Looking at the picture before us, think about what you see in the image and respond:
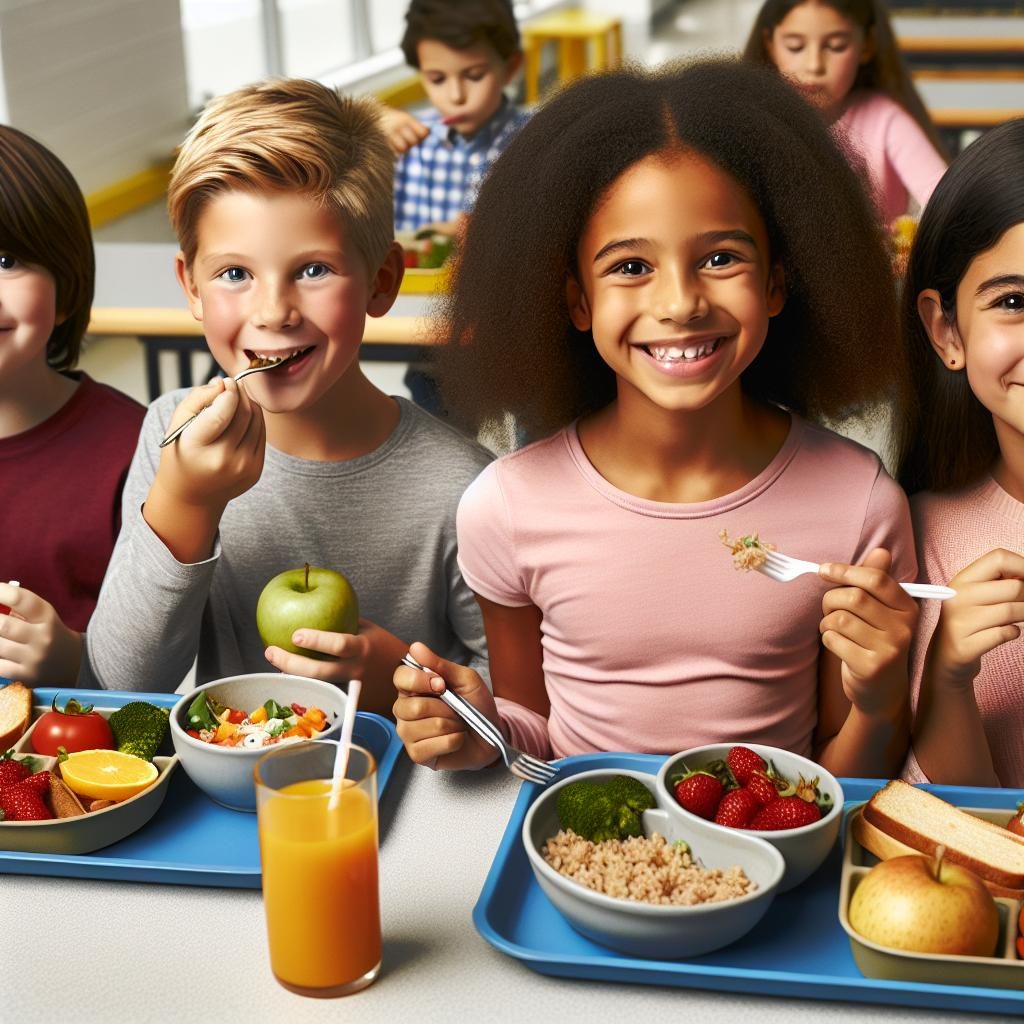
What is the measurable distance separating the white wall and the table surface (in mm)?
3964

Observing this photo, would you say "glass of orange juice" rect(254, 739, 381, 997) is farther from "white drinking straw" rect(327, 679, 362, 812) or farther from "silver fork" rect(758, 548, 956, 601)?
"silver fork" rect(758, 548, 956, 601)

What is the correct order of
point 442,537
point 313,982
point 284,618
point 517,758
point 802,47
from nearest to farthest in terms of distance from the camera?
point 313,982, point 517,758, point 284,618, point 442,537, point 802,47

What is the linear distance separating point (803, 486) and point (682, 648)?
197 mm

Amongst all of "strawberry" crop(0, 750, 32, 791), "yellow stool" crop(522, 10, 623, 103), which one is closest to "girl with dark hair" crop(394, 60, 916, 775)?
"strawberry" crop(0, 750, 32, 791)

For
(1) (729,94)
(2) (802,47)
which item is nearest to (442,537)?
(1) (729,94)

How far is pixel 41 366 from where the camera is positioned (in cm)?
163

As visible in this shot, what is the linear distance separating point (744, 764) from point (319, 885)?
1.17 feet

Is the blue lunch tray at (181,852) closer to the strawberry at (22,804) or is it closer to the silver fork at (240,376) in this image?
the strawberry at (22,804)

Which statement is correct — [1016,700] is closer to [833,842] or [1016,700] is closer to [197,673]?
[833,842]

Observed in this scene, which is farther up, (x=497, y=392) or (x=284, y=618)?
(x=497, y=392)

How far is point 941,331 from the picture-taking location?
1324 millimetres

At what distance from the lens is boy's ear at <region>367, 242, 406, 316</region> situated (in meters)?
1.52

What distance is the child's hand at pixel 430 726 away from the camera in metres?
1.17

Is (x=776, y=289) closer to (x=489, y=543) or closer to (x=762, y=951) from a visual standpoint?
(x=489, y=543)
